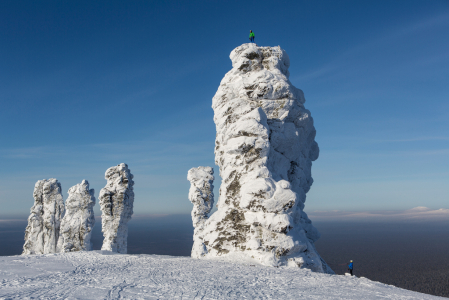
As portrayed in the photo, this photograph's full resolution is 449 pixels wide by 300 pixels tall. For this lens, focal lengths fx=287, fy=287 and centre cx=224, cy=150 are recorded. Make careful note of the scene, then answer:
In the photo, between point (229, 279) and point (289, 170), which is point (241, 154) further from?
point (229, 279)

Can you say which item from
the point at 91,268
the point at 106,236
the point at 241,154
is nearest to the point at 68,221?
the point at 106,236

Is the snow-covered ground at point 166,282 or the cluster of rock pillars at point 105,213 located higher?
the cluster of rock pillars at point 105,213

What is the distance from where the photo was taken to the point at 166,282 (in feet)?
33.1

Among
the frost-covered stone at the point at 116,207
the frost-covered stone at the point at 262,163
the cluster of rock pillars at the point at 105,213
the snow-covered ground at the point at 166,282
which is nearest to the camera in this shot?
the snow-covered ground at the point at 166,282

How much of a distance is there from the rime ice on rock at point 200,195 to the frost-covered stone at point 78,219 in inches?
353

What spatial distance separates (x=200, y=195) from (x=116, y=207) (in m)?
7.63

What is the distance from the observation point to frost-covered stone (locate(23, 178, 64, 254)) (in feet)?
97.1

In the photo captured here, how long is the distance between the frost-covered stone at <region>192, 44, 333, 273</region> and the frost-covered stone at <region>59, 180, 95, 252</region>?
11.8 m

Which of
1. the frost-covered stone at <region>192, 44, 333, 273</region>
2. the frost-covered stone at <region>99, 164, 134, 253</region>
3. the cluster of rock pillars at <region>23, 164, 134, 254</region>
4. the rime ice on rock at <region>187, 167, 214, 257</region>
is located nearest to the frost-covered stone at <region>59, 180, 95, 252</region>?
the cluster of rock pillars at <region>23, 164, 134, 254</region>

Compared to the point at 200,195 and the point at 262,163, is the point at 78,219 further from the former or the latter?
the point at 262,163

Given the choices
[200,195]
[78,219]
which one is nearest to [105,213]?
[78,219]

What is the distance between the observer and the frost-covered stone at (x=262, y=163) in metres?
15.9

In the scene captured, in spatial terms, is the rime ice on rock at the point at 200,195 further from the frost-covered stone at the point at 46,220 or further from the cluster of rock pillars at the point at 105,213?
the frost-covered stone at the point at 46,220

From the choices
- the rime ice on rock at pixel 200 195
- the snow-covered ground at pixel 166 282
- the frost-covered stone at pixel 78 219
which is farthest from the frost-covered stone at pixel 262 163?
the frost-covered stone at pixel 78 219
